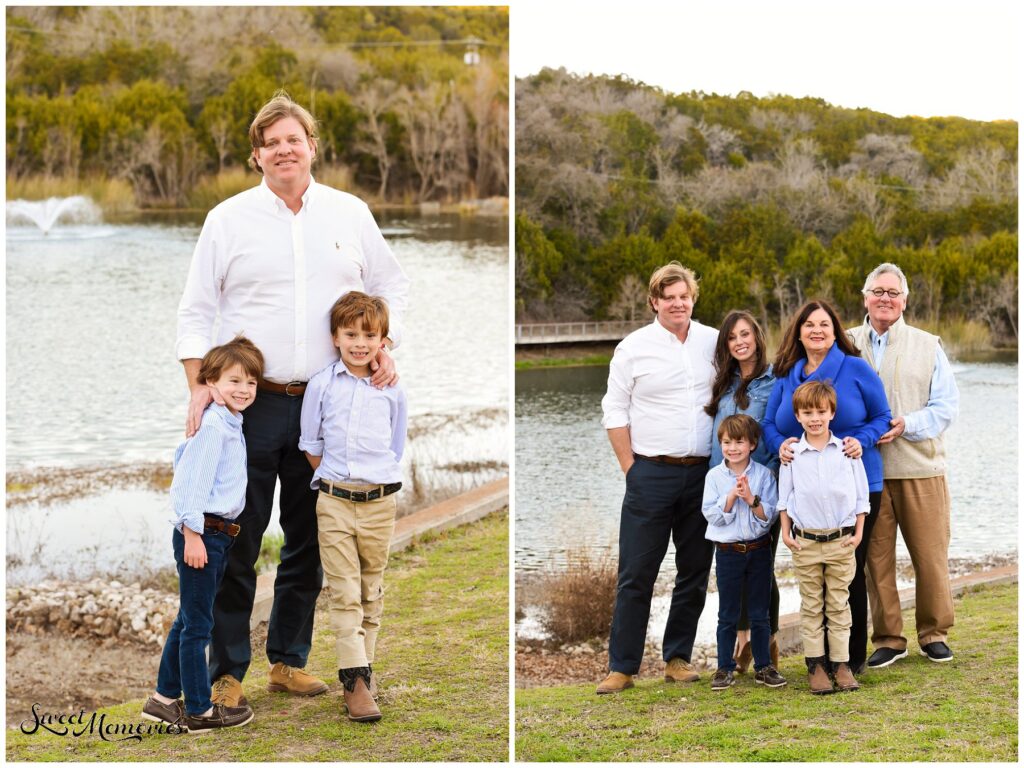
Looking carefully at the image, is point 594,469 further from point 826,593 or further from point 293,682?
point 293,682

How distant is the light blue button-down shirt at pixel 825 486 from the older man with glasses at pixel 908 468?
351 millimetres

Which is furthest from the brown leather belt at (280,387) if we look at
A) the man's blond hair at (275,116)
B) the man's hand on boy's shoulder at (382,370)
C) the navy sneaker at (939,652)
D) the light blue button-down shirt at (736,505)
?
the navy sneaker at (939,652)

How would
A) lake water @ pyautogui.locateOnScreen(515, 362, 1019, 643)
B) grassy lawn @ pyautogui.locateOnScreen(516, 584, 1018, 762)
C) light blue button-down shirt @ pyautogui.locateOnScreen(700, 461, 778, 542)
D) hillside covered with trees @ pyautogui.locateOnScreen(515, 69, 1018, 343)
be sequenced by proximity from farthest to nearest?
hillside covered with trees @ pyautogui.locateOnScreen(515, 69, 1018, 343) < lake water @ pyautogui.locateOnScreen(515, 362, 1019, 643) < light blue button-down shirt @ pyautogui.locateOnScreen(700, 461, 778, 542) < grassy lawn @ pyautogui.locateOnScreen(516, 584, 1018, 762)

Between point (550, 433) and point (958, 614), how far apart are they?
1170 centimetres

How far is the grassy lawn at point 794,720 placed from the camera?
12.4 ft

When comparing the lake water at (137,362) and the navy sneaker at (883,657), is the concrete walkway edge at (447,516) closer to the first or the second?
the lake water at (137,362)

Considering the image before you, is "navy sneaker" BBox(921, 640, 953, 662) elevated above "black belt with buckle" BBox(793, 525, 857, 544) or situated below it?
below

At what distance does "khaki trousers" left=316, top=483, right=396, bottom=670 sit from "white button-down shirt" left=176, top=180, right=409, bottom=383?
463 millimetres

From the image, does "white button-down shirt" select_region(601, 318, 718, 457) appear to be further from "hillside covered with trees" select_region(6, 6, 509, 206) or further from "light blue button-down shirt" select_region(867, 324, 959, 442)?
"hillside covered with trees" select_region(6, 6, 509, 206)

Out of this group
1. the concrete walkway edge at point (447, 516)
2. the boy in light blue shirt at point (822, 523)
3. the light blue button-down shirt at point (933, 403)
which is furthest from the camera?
the concrete walkway edge at point (447, 516)

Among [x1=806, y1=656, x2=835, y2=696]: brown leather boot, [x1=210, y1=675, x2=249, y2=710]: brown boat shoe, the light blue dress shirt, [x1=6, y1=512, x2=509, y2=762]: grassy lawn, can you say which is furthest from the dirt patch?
[x1=806, y1=656, x2=835, y2=696]: brown leather boot

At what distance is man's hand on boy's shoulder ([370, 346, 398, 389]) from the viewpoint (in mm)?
3871

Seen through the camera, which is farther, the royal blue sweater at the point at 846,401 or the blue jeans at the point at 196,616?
the royal blue sweater at the point at 846,401

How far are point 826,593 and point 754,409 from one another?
27.8 inches
